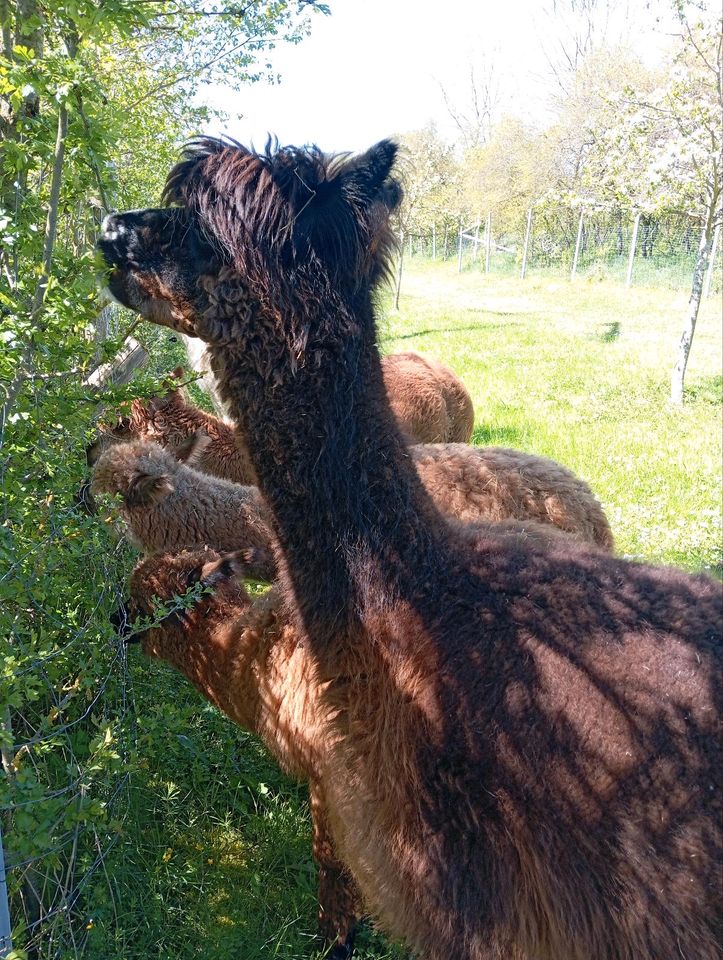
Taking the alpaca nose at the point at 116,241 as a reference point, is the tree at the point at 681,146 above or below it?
above

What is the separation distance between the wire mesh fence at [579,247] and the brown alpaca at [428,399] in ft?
76.7

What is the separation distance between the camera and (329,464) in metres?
2.22

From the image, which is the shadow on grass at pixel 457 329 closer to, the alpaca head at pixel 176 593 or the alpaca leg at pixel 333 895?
the alpaca head at pixel 176 593

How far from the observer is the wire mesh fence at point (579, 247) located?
33562 millimetres

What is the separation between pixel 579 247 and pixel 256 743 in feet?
128

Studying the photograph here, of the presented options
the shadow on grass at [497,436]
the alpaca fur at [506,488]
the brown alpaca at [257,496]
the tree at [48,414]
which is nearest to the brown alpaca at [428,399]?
the shadow on grass at [497,436]

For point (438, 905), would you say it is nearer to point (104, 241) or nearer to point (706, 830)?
point (706, 830)

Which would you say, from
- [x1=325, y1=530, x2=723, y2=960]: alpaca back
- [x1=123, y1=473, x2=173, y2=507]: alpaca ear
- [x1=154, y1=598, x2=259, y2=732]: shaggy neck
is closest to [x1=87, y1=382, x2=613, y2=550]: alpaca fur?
[x1=123, y1=473, x2=173, y2=507]: alpaca ear

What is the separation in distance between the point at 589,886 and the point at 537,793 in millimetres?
269

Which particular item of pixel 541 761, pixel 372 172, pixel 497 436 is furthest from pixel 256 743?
pixel 497 436

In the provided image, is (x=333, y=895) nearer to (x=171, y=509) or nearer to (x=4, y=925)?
(x=4, y=925)

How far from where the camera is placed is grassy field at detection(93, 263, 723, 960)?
335 cm

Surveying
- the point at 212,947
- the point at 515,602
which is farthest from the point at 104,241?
the point at 212,947

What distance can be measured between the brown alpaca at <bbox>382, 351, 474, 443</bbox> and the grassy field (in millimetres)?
1388
